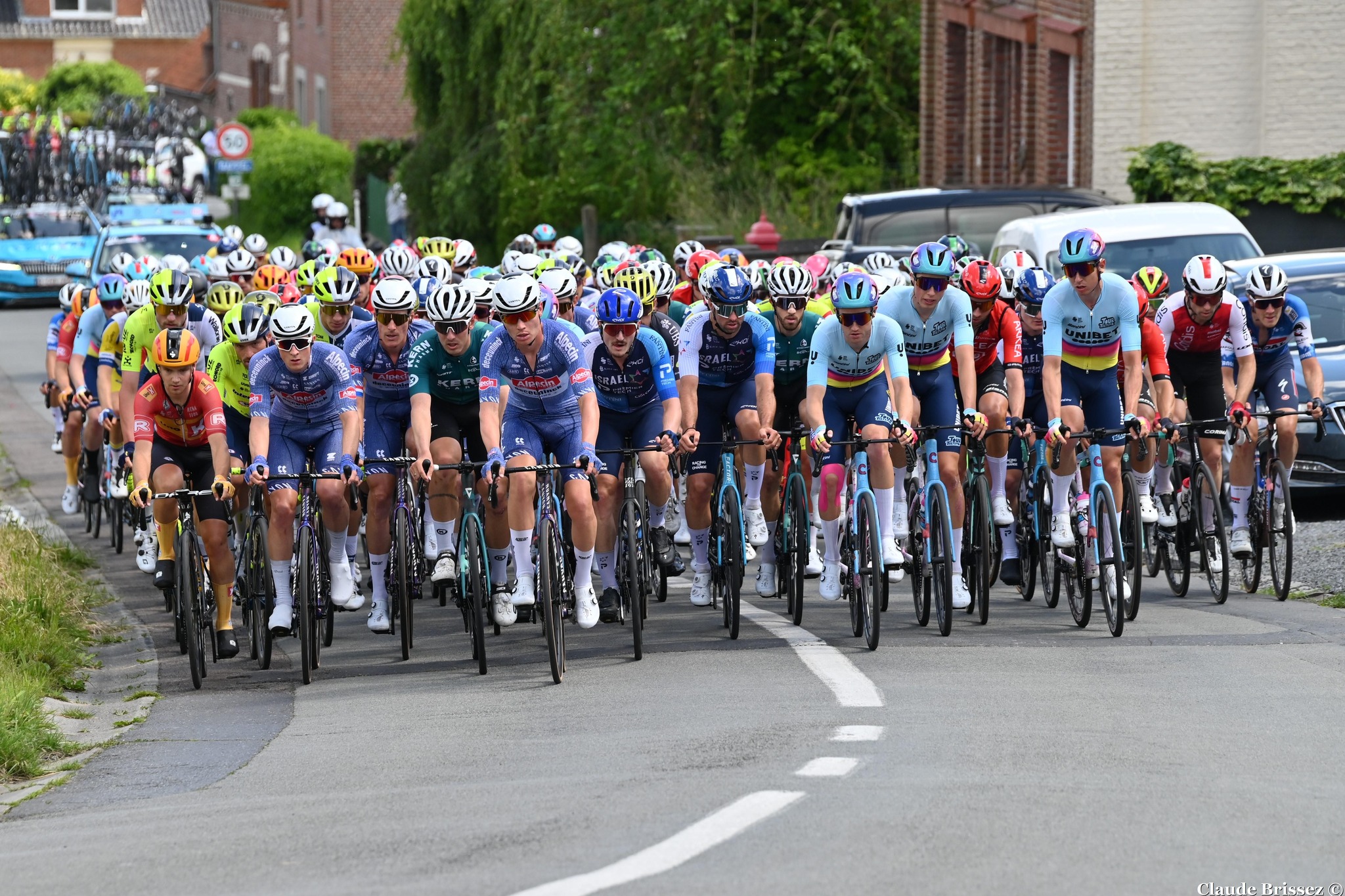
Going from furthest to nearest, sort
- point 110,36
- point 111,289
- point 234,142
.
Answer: point 110,36 → point 234,142 → point 111,289

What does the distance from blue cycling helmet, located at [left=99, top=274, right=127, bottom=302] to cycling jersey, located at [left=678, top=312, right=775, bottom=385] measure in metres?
5.57

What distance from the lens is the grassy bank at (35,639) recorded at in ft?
29.9

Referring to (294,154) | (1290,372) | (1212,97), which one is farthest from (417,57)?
(1290,372)

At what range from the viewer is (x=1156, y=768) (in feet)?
25.0

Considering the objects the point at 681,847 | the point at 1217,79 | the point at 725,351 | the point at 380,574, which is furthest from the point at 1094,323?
the point at 1217,79

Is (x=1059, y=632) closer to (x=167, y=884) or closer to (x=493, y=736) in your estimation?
(x=493, y=736)

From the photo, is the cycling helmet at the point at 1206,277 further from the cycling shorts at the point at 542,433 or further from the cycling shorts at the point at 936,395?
the cycling shorts at the point at 542,433

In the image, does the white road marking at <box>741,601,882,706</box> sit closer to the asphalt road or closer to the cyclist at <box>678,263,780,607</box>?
the asphalt road

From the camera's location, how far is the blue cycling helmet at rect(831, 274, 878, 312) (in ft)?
36.7

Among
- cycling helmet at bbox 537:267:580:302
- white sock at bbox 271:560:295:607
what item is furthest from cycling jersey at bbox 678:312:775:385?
white sock at bbox 271:560:295:607

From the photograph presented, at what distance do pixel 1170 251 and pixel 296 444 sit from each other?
28.0ft

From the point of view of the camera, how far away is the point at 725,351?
1195 cm

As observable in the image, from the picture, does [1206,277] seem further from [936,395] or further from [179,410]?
[179,410]

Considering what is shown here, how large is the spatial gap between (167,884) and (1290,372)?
26.9 ft
